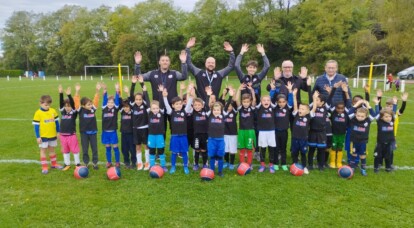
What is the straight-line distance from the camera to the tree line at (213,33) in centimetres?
4234

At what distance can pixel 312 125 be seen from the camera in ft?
20.5

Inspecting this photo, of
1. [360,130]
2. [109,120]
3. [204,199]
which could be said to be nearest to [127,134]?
[109,120]

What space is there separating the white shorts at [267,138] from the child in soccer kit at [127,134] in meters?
2.62

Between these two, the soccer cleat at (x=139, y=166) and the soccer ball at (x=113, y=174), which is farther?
the soccer cleat at (x=139, y=166)

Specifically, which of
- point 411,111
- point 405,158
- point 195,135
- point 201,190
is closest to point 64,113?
point 195,135

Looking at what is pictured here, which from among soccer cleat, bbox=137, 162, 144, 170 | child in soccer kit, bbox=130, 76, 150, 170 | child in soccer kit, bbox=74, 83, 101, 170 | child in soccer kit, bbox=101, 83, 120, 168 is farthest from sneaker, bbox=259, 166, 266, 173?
child in soccer kit, bbox=74, 83, 101, 170

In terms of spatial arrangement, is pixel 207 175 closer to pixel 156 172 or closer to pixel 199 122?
pixel 156 172

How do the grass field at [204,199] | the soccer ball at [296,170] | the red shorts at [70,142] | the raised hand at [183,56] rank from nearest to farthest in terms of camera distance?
1. the grass field at [204,199]
2. the soccer ball at [296,170]
3. the red shorts at [70,142]
4. the raised hand at [183,56]

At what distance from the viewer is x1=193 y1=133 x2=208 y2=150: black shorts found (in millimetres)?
6363

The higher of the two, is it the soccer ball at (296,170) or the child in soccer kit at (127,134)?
the child in soccer kit at (127,134)

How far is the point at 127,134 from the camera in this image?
6.55 meters

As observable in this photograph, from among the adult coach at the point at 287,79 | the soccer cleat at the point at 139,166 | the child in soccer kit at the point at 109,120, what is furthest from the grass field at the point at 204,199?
the adult coach at the point at 287,79

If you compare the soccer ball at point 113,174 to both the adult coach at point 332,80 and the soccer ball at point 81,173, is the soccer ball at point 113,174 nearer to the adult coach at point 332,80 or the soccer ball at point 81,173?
the soccer ball at point 81,173

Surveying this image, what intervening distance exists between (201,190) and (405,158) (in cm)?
480
